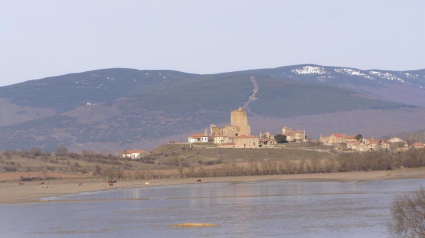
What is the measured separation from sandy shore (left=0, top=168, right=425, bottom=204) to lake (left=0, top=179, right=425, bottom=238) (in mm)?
4135

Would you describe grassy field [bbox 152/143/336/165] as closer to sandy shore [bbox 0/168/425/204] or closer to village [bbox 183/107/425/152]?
village [bbox 183/107/425/152]

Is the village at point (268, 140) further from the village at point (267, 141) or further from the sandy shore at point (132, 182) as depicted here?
the sandy shore at point (132, 182)

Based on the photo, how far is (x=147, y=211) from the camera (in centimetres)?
5244

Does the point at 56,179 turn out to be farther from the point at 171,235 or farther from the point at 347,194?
the point at 171,235

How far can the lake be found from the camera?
4162cm

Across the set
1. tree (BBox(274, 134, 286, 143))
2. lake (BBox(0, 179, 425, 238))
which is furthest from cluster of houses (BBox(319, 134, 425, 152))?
lake (BBox(0, 179, 425, 238))

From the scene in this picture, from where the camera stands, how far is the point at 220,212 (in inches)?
1978

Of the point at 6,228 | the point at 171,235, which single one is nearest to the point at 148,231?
the point at 171,235

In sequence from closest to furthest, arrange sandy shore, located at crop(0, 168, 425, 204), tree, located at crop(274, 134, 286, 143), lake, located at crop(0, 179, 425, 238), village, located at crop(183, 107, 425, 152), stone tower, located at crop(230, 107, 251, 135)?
1. lake, located at crop(0, 179, 425, 238)
2. sandy shore, located at crop(0, 168, 425, 204)
3. village, located at crop(183, 107, 425, 152)
4. tree, located at crop(274, 134, 286, 143)
5. stone tower, located at crop(230, 107, 251, 135)

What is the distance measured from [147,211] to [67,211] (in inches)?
202

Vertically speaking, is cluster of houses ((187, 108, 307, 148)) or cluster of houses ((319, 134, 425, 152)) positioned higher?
cluster of houses ((187, 108, 307, 148))

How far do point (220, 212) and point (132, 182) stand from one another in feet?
111

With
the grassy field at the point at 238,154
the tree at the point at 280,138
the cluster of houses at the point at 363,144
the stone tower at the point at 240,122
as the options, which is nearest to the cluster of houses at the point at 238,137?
the stone tower at the point at 240,122

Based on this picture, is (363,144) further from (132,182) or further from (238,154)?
(132,182)
